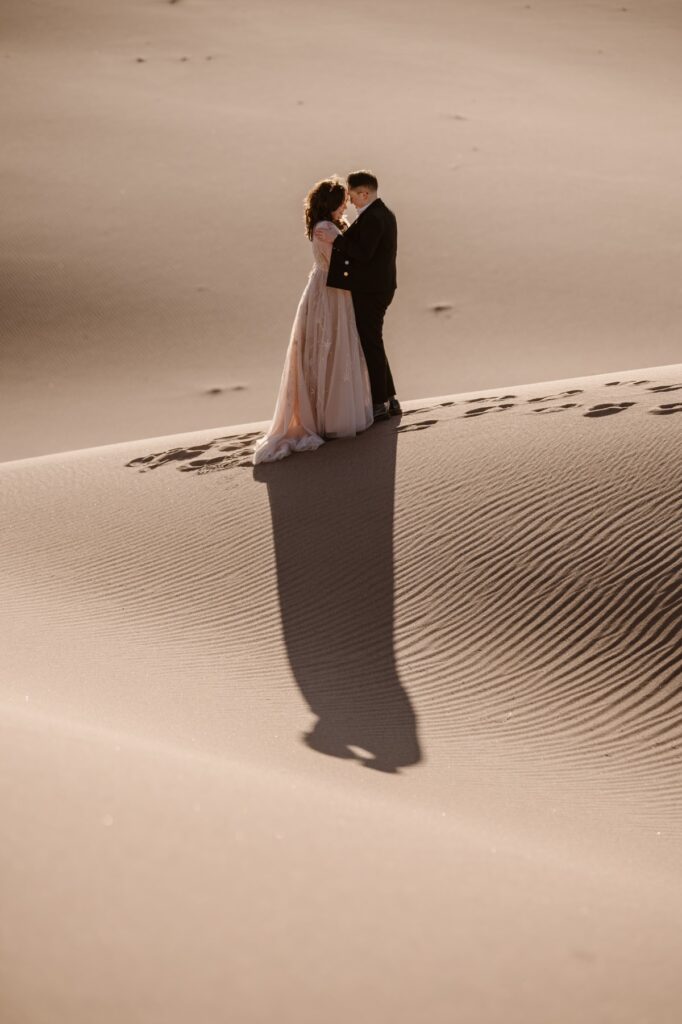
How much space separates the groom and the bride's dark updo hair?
0.11 meters

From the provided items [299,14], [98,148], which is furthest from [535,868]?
[299,14]

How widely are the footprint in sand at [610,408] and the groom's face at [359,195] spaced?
2137 millimetres

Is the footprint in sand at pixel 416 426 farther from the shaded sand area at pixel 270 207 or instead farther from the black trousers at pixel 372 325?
the shaded sand area at pixel 270 207

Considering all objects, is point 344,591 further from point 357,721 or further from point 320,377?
point 320,377

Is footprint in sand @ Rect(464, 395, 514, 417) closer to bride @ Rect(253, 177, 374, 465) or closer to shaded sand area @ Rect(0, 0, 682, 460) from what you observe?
bride @ Rect(253, 177, 374, 465)

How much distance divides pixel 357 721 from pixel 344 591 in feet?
4.79

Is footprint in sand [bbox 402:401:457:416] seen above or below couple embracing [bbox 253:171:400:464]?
below

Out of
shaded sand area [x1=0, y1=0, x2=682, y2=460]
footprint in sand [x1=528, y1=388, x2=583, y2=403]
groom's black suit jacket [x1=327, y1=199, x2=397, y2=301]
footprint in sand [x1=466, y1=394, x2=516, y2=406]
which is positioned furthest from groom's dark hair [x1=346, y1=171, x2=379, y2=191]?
shaded sand area [x1=0, y1=0, x2=682, y2=460]

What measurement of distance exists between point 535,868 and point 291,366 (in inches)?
220

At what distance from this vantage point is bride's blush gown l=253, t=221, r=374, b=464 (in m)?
8.70

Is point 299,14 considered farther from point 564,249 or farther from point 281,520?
point 281,520

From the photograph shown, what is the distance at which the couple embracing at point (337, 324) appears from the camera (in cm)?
838

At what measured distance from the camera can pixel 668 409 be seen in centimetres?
831

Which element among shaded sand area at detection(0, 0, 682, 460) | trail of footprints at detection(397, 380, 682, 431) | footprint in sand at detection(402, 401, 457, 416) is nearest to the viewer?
trail of footprints at detection(397, 380, 682, 431)
